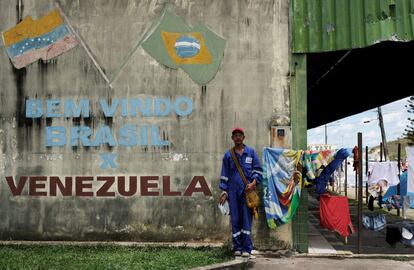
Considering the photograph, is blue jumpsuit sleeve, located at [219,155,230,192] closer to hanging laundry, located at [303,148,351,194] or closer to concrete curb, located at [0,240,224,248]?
concrete curb, located at [0,240,224,248]

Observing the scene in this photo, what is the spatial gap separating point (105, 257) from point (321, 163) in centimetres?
402

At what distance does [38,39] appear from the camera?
8922 millimetres

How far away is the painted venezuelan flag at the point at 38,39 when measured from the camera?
8844 millimetres

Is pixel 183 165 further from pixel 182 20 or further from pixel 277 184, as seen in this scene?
pixel 182 20

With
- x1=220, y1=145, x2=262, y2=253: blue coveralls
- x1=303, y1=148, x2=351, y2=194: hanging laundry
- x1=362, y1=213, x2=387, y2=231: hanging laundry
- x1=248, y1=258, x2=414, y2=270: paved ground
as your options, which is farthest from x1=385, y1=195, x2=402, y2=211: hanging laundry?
x1=220, y1=145, x2=262, y2=253: blue coveralls

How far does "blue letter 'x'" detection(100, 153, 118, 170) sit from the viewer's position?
864cm

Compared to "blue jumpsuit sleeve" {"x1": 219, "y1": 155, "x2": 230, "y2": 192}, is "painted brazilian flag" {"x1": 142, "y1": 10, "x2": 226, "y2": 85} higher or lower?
higher

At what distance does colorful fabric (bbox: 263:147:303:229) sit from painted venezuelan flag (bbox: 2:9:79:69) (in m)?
4.42

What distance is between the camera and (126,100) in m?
8.66

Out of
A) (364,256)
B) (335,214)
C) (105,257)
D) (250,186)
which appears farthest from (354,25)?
(105,257)

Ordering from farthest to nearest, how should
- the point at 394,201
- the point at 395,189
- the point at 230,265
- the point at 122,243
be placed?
1. the point at 395,189
2. the point at 394,201
3. the point at 122,243
4. the point at 230,265

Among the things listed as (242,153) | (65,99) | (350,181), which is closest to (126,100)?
(65,99)

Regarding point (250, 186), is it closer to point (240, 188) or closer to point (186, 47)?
point (240, 188)

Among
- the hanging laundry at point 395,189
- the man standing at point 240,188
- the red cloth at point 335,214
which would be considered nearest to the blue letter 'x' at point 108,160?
the man standing at point 240,188
